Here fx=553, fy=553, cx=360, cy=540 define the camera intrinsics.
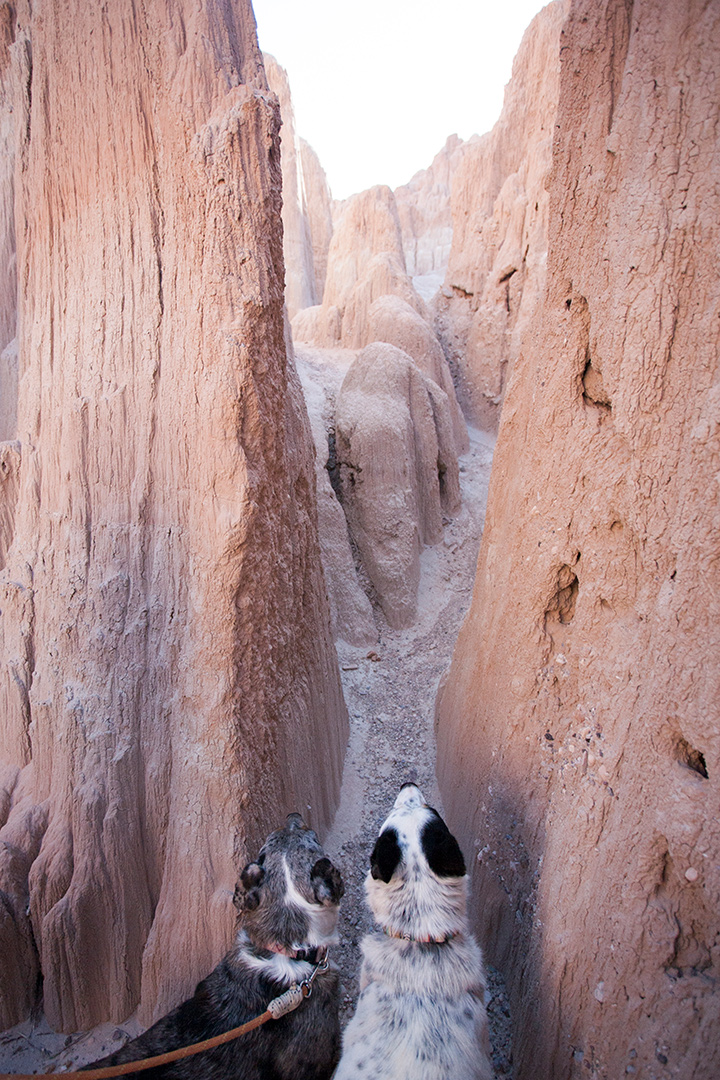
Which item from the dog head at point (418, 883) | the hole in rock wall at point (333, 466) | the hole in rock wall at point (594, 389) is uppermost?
the hole in rock wall at point (594, 389)

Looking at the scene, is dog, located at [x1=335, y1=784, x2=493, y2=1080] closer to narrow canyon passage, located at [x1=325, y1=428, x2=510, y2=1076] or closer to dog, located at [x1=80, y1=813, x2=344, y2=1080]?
dog, located at [x1=80, y1=813, x2=344, y2=1080]

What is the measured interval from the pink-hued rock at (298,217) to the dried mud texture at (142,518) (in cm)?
1671

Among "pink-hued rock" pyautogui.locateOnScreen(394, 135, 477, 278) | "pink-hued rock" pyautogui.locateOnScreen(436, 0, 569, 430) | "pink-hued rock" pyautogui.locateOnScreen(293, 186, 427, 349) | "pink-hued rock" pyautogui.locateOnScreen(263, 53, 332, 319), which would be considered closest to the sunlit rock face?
"pink-hued rock" pyautogui.locateOnScreen(394, 135, 477, 278)

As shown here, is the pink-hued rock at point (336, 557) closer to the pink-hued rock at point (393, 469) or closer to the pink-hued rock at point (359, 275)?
the pink-hued rock at point (393, 469)

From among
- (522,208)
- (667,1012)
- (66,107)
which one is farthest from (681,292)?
(522,208)

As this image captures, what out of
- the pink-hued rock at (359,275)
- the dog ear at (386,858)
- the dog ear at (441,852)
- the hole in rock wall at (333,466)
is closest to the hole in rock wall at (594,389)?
the dog ear at (441,852)

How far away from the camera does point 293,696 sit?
4230 mm

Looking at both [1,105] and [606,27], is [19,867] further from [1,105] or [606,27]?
[1,105]

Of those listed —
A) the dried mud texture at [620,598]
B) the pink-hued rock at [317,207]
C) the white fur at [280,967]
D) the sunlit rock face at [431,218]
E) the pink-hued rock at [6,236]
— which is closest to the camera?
the dried mud texture at [620,598]

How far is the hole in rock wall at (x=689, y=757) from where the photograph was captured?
2025 mm

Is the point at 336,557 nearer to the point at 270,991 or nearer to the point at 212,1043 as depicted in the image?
the point at 270,991

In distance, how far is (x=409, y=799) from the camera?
2.96 meters

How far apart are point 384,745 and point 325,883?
9.41 ft

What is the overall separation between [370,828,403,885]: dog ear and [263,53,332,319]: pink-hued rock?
19579 millimetres
